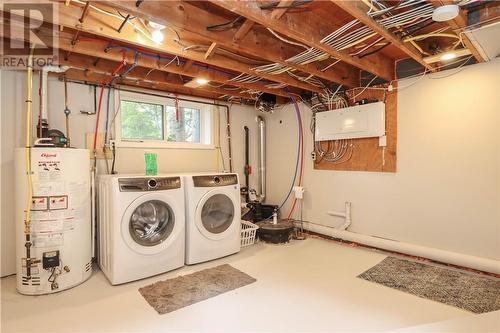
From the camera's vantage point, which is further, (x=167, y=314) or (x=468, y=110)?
(x=468, y=110)

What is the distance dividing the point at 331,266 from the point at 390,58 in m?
2.36

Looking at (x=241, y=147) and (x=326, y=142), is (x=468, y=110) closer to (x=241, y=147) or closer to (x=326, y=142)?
(x=326, y=142)

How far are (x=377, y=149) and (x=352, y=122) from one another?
44cm

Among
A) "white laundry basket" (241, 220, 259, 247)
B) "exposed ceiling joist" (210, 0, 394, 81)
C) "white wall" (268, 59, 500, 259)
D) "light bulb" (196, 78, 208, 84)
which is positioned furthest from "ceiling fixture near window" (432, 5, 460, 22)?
"white laundry basket" (241, 220, 259, 247)

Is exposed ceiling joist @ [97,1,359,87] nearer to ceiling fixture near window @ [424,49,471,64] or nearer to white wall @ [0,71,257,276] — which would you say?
ceiling fixture near window @ [424,49,471,64]

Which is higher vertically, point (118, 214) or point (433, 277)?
point (118, 214)

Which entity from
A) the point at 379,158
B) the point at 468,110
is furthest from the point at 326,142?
the point at 468,110

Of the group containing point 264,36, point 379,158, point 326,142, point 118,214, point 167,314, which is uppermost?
point 264,36

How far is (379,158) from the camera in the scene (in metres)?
3.17

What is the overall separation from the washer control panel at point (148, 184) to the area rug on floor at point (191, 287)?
85 cm

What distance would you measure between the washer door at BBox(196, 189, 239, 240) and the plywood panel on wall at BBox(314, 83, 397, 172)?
163 cm

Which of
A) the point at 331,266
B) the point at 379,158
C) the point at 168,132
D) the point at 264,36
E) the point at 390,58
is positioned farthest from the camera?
the point at 168,132

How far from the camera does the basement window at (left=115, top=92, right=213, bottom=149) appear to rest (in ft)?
10.9

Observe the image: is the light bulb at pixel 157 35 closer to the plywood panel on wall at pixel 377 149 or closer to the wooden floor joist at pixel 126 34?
the wooden floor joist at pixel 126 34
